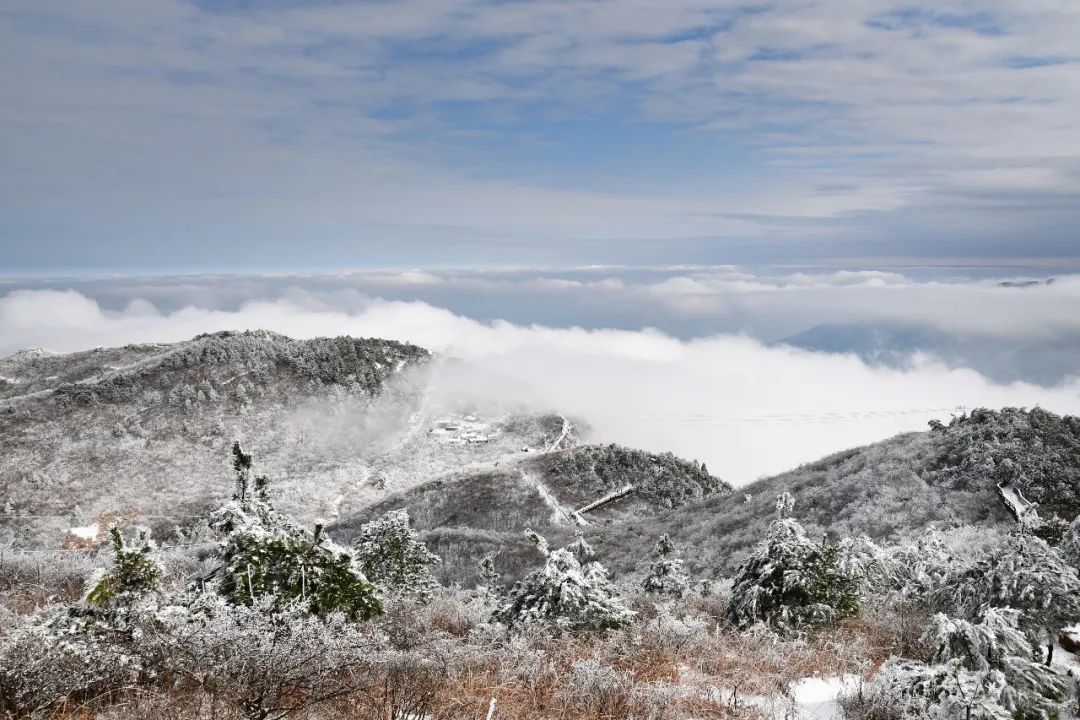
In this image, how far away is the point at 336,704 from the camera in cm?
518

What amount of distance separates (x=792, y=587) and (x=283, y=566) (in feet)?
21.2

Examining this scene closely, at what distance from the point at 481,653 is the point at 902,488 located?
2339cm

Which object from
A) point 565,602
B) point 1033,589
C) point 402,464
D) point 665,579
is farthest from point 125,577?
point 402,464

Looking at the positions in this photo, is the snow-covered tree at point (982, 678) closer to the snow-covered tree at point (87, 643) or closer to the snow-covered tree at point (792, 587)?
the snow-covered tree at point (792, 587)

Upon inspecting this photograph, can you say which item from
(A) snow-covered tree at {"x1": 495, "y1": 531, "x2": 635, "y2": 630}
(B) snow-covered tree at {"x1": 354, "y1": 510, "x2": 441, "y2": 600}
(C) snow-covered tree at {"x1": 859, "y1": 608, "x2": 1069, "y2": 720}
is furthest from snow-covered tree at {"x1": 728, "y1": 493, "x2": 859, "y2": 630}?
(B) snow-covered tree at {"x1": 354, "y1": 510, "x2": 441, "y2": 600}

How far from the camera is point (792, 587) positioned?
27.3ft

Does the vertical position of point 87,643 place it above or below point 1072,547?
below

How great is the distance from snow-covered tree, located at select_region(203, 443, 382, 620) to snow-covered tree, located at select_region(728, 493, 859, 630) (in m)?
4.99

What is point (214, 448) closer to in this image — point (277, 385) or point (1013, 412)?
point (277, 385)

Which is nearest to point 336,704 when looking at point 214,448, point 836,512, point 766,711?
point 766,711

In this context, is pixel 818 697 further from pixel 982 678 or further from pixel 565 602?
pixel 565 602

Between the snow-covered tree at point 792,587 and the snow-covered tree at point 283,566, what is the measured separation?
4993mm

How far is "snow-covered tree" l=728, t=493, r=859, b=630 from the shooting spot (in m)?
8.16

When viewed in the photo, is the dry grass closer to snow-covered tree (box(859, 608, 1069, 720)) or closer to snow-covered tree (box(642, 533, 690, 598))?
snow-covered tree (box(859, 608, 1069, 720))
